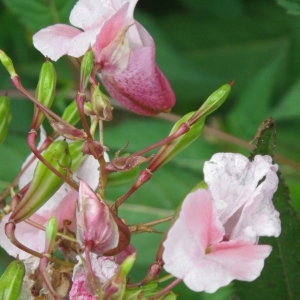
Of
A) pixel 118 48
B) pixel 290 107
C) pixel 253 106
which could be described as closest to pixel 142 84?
pixel 118 48

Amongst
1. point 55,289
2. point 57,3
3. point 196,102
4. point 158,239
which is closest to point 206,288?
point 55,289

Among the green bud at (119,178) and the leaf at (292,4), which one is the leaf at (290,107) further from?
the green bud at (119,178)

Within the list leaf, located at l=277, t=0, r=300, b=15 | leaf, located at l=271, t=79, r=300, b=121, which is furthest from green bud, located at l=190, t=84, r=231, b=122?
leaf, located at l=271, t=79, r=300, b=121

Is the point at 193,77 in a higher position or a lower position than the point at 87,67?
lower

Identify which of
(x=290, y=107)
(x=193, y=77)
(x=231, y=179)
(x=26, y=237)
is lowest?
(x=193, y=77)

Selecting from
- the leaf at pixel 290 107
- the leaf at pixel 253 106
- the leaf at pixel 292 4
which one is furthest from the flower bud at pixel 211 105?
the leaf at pixel 253 106

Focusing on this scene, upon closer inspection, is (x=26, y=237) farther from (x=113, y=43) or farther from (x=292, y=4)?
(x=292, y=4)

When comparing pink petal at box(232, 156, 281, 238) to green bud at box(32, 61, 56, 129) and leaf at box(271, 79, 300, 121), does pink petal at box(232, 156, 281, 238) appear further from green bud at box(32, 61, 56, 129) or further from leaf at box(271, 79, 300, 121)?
leaf at box(271, 79, 300, 121)
